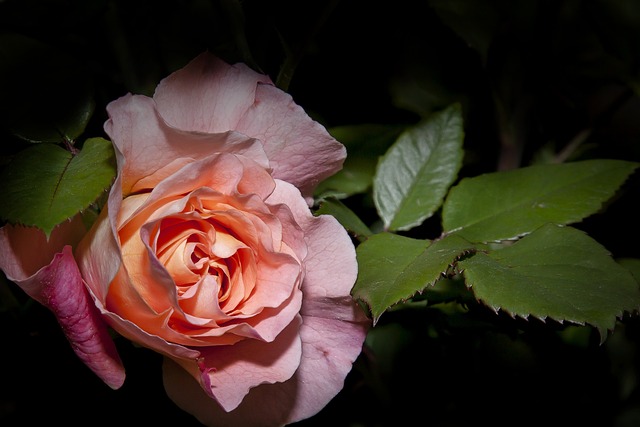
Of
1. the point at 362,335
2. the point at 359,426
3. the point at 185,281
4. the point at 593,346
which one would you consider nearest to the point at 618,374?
the point at 593,346

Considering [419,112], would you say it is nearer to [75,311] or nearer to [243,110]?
A: [243,110]

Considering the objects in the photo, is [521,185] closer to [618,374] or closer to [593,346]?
[593,346]

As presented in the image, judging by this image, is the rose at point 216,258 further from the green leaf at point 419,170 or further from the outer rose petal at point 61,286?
the green leaf at point 419,170

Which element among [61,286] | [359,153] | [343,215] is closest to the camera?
[61,286]

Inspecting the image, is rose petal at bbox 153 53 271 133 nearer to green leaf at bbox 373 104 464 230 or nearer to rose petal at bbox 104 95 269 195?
rose petal at bbox 104 95 269 195

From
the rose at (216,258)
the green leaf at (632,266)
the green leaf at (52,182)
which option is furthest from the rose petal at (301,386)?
the green leaf at (632,266)

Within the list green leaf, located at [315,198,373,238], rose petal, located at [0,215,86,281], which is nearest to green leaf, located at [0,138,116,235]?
rose petal, located at [0,215,86,281]

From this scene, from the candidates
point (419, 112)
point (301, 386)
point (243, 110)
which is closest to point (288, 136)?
point (243, 110)
